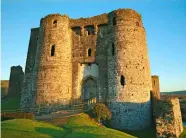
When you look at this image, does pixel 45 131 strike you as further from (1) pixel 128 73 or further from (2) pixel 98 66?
(2) pixel 98 66

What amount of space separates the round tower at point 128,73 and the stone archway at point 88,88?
10.3ft

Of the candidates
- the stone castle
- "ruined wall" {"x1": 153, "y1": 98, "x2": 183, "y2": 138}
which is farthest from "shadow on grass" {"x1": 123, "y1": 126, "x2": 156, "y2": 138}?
"ruined wall" {"x1": 153, "y1": 98, "x2": 183, "y2": 138}

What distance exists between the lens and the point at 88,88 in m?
28.9

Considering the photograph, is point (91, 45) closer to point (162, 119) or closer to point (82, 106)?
point (82, 106)

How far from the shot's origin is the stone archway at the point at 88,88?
28.5m

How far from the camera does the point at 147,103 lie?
84.0 ft

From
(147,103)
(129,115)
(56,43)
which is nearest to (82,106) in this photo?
(129,115)

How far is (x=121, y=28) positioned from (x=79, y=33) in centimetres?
635

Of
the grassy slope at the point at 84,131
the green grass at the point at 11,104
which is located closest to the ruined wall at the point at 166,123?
the grassy slope at the point at 84,131

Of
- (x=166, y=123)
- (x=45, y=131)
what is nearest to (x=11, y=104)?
(x=45, y=131)

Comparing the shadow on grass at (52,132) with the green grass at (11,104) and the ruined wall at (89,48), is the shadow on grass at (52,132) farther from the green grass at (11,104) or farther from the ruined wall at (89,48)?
the green grass at (11,104)

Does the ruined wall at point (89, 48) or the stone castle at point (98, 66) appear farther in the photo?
the ruined wall at point (89, 48)

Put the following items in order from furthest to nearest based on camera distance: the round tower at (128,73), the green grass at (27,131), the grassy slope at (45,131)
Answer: the round tower at (128,73), the grassy slope at (45,131), the green grass at (27,131)

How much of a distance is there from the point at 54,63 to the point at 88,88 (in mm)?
5561
